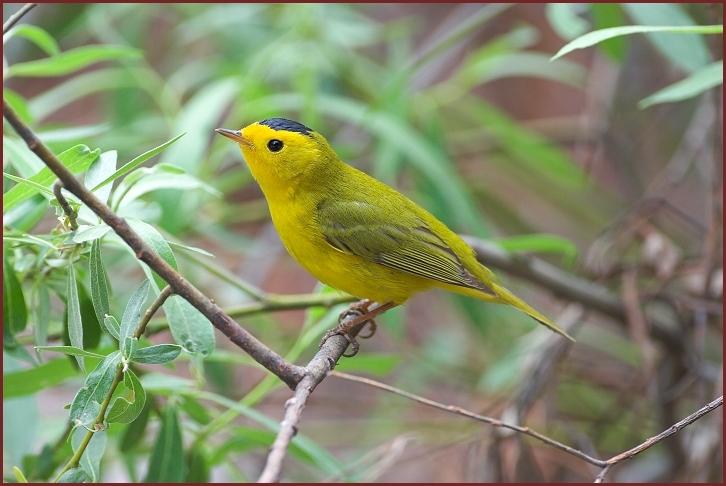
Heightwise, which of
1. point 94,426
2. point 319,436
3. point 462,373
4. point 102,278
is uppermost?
point 462,373

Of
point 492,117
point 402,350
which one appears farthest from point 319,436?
point 492,117

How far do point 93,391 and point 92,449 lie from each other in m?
0.19

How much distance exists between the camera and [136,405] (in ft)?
4.65

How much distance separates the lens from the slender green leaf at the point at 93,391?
1366 millimetres

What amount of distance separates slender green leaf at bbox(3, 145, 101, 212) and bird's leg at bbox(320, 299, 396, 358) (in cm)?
73

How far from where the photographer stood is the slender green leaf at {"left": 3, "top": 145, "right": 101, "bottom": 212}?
1574mm

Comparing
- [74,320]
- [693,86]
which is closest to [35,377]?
[74,320]

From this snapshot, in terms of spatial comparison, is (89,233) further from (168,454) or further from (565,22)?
(565,22)

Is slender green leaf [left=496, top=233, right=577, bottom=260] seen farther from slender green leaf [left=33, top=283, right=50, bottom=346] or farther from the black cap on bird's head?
slender green leaf [left=33, top=283, right=50, bottom=346]

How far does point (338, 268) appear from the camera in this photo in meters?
2.34

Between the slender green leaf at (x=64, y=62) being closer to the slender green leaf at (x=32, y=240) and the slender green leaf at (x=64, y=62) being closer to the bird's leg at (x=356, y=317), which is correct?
the slender green leaf at (x=32, y=240)

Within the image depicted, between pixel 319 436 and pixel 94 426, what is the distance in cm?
309

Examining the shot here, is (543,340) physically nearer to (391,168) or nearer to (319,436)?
(391,168)

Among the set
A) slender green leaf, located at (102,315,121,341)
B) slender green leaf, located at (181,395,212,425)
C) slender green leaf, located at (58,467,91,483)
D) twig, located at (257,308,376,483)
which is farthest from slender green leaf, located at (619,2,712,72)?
slender green leaf, located at (58,467,91,483)
